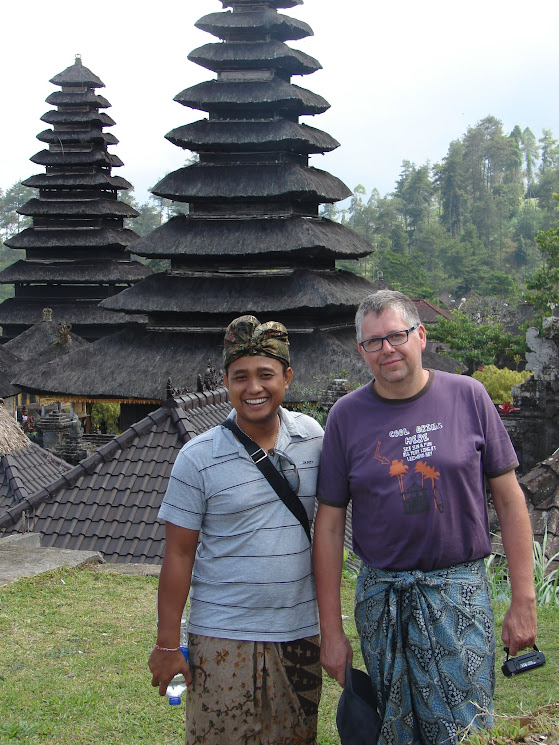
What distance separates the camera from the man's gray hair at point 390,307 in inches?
133

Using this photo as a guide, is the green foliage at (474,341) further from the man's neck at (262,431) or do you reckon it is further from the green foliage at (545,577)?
the man's neck at (262,431)

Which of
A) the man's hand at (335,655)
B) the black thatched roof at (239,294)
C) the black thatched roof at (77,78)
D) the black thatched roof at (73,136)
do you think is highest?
the black thatched roof at (77,78)

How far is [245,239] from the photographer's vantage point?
75.5 feet

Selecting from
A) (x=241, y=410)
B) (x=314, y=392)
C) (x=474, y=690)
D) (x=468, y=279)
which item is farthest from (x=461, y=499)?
(x=468, y=279)

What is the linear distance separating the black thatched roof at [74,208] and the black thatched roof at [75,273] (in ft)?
5.71

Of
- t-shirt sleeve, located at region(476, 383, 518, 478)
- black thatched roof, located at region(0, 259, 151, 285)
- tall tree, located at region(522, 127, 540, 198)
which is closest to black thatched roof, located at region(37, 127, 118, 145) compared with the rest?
black thatched roof, located at region(0, 259, 151, 285)

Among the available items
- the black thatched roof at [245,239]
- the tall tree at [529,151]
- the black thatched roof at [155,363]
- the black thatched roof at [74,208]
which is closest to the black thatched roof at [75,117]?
the black thatched roof at [74,208]

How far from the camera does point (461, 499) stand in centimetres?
321

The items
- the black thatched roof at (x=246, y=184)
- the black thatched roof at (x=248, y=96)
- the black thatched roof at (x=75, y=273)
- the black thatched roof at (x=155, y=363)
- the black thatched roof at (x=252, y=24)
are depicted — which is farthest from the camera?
the black thatched roof at (x=75, y=273)

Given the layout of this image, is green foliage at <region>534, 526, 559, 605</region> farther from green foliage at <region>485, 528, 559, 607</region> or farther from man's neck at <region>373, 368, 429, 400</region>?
man's neck at <region>373, 368, 429, 400</region>

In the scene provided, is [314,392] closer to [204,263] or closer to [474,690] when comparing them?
[204,263]

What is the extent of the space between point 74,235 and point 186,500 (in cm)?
3069

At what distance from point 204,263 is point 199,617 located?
Answer: 20.9m

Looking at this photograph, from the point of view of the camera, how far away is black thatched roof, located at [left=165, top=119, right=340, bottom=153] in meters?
23.5
